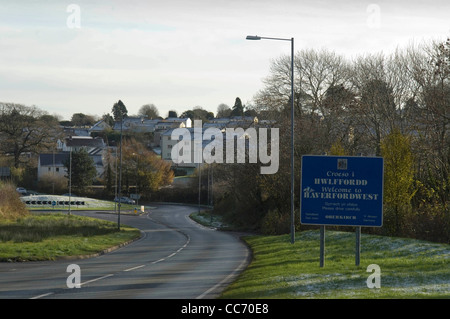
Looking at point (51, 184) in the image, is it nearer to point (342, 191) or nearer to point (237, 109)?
point (237, 109)

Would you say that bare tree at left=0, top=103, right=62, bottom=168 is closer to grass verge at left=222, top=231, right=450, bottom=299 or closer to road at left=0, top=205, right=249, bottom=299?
road at left=0, top=205, right=249, bottom=299

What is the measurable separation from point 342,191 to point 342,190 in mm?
32

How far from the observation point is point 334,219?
19.0m

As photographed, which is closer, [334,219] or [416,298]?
[416,298]

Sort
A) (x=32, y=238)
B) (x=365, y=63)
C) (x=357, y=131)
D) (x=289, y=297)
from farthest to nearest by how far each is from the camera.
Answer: (x=365, y=63) → (x=357, y=131) → (x=32, y=238) → (x=289, y=297)

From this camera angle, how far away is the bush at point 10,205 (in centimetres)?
5219

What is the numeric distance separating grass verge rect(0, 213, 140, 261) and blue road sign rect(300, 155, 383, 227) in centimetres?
1459

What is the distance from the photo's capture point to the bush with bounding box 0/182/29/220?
5219 cm

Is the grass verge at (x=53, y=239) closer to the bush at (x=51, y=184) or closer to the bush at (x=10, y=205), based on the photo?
the bush at (x=10, y=205)

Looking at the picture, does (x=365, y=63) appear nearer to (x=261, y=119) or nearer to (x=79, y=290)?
(x=261, y=119)

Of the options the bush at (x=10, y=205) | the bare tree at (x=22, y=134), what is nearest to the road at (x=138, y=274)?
the bush at (x=10, y=205)

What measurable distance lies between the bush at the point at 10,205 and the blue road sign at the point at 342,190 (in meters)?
38.7
